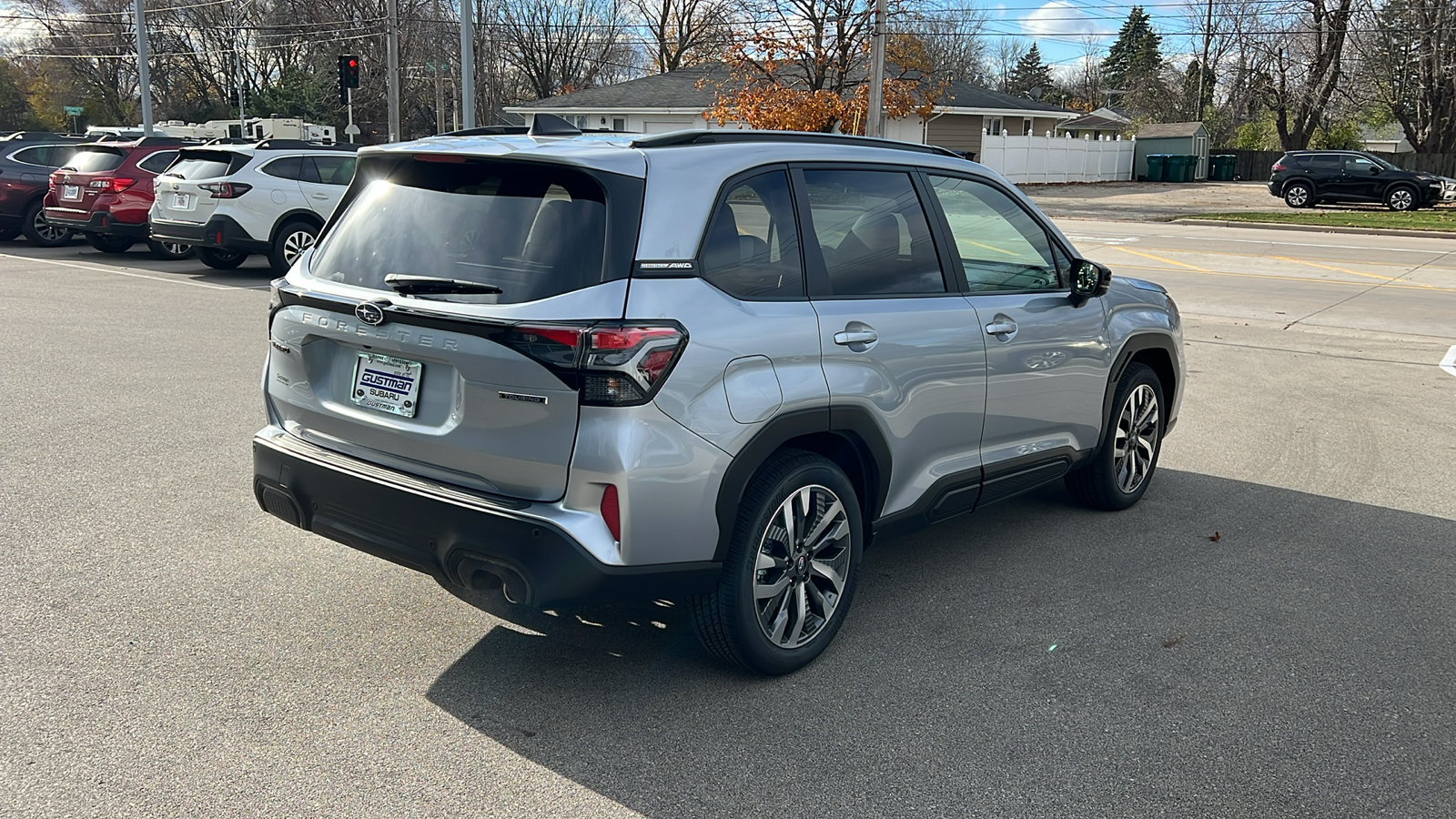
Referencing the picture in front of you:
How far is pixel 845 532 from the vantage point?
4.03m

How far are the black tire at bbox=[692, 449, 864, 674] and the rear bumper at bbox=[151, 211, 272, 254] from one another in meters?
12.6

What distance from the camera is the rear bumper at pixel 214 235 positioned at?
14375mm

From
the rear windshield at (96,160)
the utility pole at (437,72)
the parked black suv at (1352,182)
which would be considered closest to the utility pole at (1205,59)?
the parked black suv at (1352,182)

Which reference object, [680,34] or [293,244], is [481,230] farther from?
[680,34]

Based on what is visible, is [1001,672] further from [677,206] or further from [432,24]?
[432,24]

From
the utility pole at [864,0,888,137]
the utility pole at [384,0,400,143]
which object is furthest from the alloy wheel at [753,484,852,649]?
the utility pole at [384,0,400,143]

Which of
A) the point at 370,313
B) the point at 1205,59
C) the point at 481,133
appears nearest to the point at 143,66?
the point at 481,133

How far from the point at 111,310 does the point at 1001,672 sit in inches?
426

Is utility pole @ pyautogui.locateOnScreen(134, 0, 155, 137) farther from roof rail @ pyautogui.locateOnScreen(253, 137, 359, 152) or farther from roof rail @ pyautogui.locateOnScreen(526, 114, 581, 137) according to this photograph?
roof rail @ pyautogui.locateOnScreen(526, 114, 581, 137)

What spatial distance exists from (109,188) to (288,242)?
148 inches

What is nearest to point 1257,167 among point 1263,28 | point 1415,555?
point 1263,28

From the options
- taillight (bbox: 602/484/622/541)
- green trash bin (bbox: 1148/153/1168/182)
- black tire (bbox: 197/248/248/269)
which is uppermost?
green trash bin (bbox: 1148/153/1168/182)

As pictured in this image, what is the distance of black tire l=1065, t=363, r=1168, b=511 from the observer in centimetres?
561

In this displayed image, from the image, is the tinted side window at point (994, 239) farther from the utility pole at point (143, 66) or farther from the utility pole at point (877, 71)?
the utility pole at point (143, 66)
